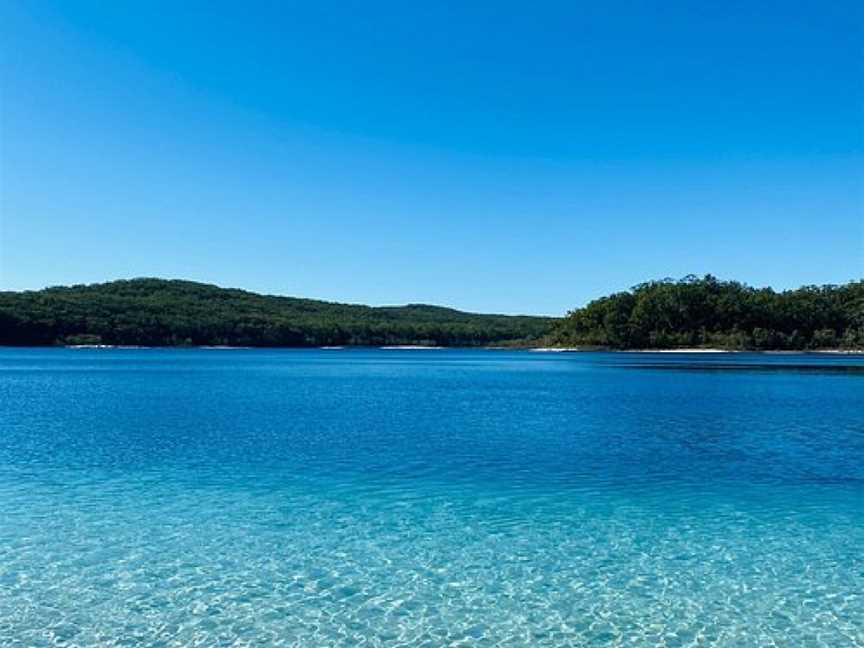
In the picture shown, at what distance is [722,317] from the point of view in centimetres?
16825

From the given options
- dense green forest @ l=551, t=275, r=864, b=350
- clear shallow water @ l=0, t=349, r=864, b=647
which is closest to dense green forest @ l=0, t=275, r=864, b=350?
dense green forest @ l=551, t=275, r=864, b=350

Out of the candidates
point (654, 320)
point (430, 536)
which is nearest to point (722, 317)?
point (654, 320)

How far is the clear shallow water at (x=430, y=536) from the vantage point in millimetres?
9023

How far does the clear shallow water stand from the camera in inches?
355

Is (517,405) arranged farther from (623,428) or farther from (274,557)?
(274,557)

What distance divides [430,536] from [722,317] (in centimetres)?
16814

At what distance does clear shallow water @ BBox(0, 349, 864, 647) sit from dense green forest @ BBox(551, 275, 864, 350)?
141m

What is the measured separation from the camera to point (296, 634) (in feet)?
28.4

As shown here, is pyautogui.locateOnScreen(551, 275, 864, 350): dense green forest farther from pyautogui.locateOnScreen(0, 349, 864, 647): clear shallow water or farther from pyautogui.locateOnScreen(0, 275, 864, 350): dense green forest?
pyautogui.locateOnScreen(0, 349, 864, 647): clear shallow water

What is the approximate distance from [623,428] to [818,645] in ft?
70.9

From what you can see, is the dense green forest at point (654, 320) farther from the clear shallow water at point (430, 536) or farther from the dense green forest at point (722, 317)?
the clear shallow water at point (430, 536)

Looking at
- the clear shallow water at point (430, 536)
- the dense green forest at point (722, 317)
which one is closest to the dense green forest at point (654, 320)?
the dense green forest at point (722, 317)

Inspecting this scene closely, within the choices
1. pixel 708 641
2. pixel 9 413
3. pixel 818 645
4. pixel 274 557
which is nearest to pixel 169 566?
pixel 274 557

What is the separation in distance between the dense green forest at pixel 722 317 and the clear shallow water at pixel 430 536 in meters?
141
